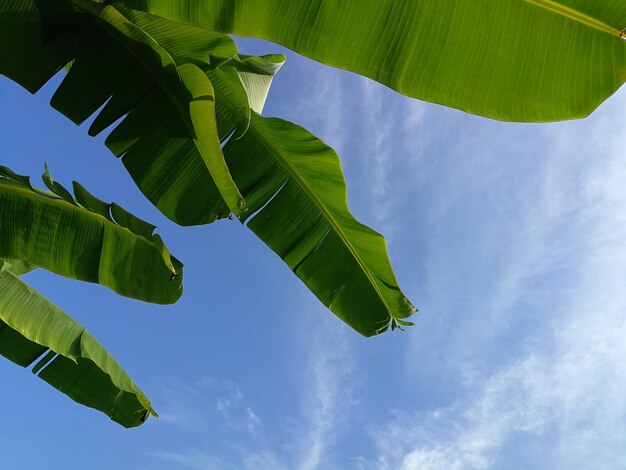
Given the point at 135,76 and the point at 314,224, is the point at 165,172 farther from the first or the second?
the point at 314,224

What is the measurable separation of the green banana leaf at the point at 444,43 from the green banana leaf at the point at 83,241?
1.21 metres

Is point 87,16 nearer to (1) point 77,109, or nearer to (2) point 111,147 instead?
(1) point 77,109

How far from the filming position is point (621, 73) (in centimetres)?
155

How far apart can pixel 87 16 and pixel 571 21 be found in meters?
1.83

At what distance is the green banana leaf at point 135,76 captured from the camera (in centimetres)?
198

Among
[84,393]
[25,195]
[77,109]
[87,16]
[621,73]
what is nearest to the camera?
[621,73]

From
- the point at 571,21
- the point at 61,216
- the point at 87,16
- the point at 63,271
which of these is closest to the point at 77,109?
the point at 87,16

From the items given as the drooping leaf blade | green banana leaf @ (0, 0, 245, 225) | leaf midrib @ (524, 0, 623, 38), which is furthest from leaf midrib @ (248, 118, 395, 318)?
leaf midrib @ (524, 0, 623, 38)

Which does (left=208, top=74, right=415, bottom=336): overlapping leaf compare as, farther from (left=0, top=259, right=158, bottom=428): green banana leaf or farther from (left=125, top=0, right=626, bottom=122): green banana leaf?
(left=0, top=259, right=158, bottom=428): green banana leaf

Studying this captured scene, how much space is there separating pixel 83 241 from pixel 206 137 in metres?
1.24

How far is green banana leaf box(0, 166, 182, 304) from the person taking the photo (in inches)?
105

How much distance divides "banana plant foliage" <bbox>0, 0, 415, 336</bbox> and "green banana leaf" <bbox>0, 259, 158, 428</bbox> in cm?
130

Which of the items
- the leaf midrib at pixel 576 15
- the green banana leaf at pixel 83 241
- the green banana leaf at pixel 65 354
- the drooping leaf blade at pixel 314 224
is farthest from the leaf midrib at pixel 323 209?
the green banana leaf at pixel 65 354

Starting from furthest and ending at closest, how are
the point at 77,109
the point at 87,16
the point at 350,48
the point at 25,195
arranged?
the point at 25,195 → the point at 77,109 → the point at 87,16 → the point at 350,48
